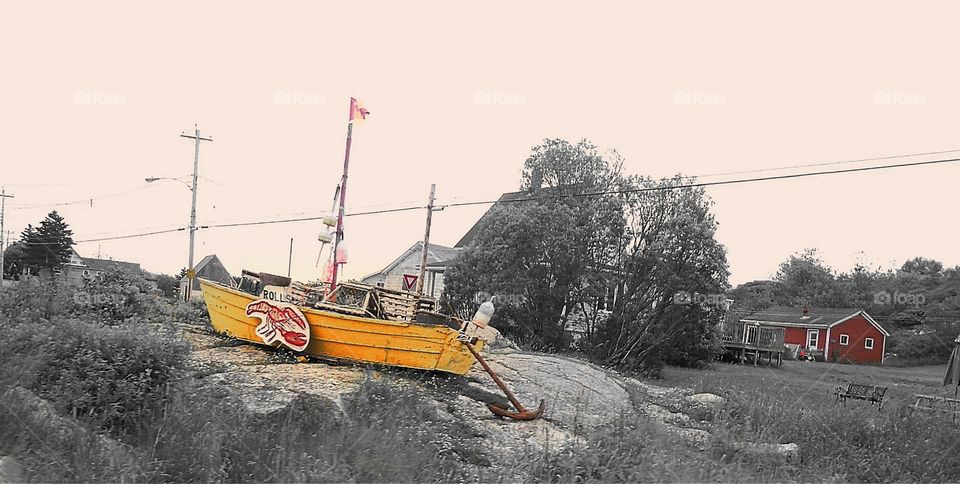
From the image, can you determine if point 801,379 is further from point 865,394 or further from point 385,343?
point 385,343

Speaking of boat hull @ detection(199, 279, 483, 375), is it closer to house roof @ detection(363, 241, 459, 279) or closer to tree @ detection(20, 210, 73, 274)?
house roof @ detection(363, 241, 459, 279)

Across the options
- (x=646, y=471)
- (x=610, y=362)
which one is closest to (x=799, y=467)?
(x=646, y=471)

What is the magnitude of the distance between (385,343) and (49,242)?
4159 cm

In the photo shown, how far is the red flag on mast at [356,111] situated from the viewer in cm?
1661

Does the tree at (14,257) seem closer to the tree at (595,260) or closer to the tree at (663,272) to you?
the tree at (595,260)

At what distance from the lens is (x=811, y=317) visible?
180 feet

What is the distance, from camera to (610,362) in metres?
25.8

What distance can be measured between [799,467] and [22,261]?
4914 cm

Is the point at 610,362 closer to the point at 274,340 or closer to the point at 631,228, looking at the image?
the point at 631,228

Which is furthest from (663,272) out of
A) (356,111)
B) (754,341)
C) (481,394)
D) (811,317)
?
(811,317)

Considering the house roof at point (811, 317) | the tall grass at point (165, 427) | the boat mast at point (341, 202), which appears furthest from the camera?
the house roof at point (811, 317)

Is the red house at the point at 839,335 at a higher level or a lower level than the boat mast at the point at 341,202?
lower

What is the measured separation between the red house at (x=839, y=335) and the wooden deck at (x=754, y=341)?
11.1 meters

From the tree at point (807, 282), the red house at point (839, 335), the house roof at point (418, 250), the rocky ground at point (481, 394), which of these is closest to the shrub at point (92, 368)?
the rocky ground at point (481, 394)
